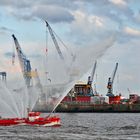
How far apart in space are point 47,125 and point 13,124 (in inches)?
299

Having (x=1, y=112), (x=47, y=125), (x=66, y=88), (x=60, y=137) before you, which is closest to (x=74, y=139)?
(x=60, y=137)

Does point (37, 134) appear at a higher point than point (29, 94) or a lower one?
lower

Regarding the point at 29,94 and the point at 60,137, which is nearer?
the point at 60,137

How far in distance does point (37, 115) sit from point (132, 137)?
119ft

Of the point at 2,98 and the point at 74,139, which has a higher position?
the point at 2,98

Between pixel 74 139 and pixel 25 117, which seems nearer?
pixel 74 139

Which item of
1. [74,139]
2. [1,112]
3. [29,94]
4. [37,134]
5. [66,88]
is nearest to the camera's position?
[74,139]

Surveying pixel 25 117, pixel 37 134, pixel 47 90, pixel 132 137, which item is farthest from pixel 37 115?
pixel 132 137

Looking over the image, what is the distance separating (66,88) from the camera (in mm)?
109750

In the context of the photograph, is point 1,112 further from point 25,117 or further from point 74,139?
point 74,139

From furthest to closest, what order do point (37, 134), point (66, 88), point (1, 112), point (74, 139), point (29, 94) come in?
1. point (1, 112)
2. point (29, 94)
3. point (66, 88)
4. point (37, 134)
5. point (74, 139)

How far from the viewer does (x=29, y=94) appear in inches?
4924

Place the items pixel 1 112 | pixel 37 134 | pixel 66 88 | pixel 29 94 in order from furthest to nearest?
pixel 1 112 < pixel 29 94 < pixel 66 88 < pixel 37 134

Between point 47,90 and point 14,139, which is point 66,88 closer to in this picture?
point 47,90
